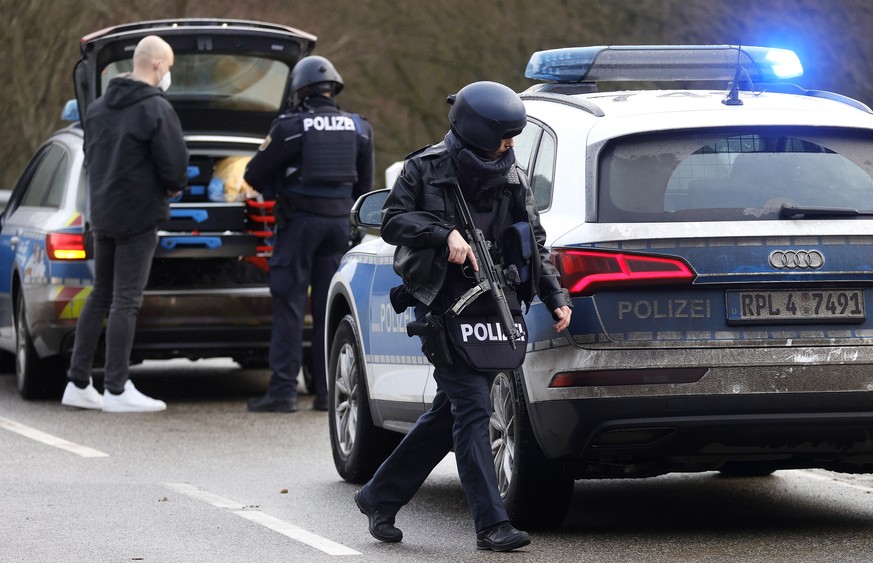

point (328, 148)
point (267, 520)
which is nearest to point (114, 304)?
point (328, 148)

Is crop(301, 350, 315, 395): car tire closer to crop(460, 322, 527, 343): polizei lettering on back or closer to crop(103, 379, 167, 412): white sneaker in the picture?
crop(103, 379, 167, 412): white sneaker

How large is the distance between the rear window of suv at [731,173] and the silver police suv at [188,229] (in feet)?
18.1

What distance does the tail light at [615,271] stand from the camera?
6395mm

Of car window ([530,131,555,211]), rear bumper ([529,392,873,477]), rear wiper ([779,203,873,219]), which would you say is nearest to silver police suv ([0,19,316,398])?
car window ([530,131,555,211])

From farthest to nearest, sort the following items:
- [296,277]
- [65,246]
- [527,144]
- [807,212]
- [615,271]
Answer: [65,246] → [296,277] → [527,144] → [807,212] → [615,271]

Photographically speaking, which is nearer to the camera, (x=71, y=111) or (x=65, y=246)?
(x=65, y=246)

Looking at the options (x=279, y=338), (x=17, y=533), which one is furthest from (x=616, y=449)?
(x=279, y=338)

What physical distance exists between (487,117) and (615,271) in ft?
2.20

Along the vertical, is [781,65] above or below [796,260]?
above

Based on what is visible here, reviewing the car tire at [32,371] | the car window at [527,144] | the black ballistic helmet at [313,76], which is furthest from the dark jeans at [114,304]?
the car window at [527,144]

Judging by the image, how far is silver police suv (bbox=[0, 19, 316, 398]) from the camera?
11.8 meters

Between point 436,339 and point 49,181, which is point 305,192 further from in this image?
point 436,339

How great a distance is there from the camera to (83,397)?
38.7ft

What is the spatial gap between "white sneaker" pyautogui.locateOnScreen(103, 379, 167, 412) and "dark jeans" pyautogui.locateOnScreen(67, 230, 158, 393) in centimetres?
5
